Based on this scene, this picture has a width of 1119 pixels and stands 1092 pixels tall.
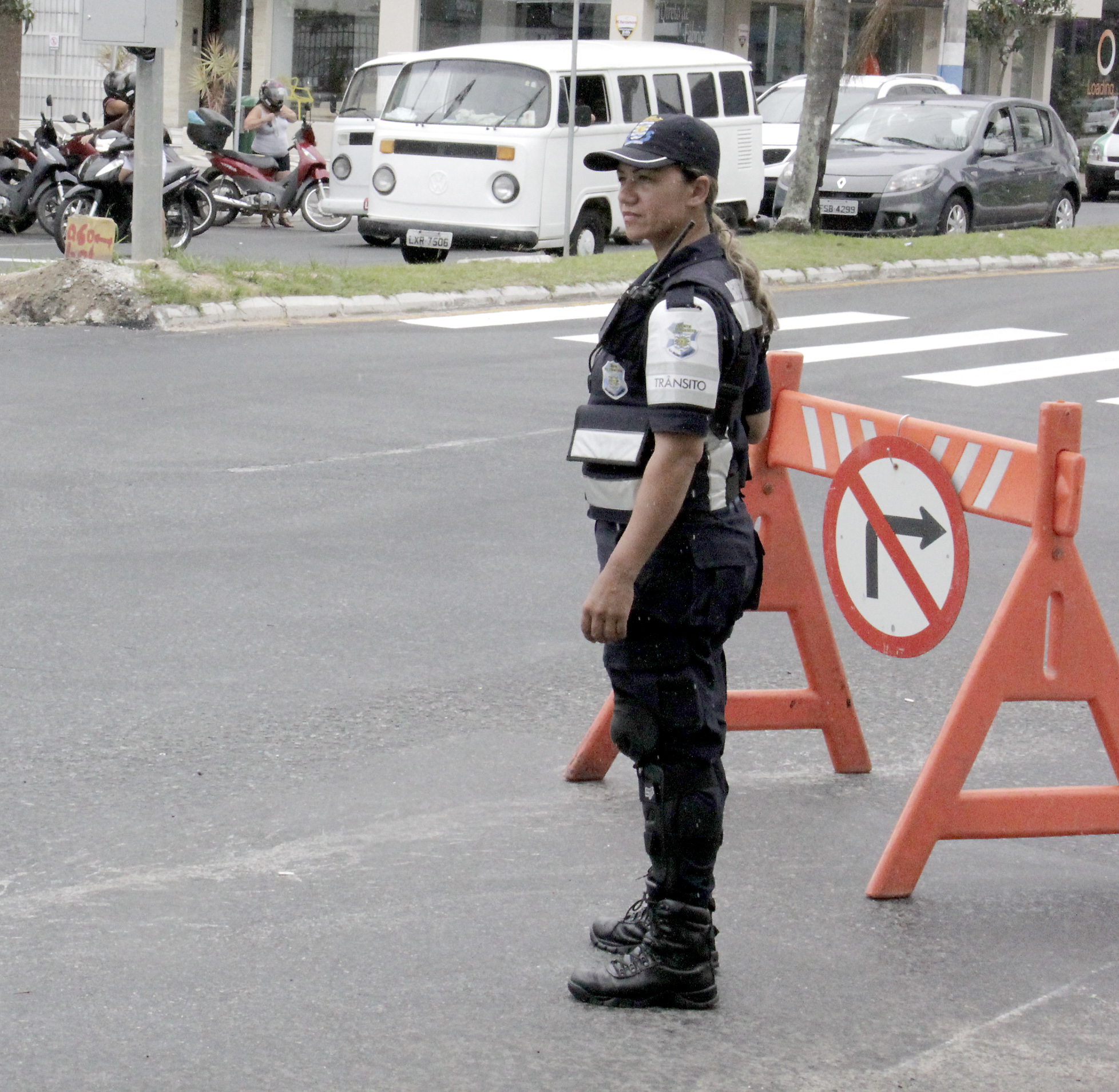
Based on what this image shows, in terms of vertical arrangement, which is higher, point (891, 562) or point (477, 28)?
point (477, 28)

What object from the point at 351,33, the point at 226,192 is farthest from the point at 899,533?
the point at 351,33

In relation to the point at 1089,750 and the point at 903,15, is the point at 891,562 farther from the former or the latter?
the point at 903,15

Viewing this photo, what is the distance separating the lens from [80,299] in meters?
12.9

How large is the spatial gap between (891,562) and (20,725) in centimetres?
242

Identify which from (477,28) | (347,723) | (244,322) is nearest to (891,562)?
(347,723)

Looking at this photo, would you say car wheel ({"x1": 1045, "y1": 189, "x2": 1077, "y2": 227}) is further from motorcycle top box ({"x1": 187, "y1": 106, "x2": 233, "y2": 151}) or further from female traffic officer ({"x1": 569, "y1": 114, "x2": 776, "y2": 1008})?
female traffic officer ({"x1": 569, "y1": 114, "x2": 776, "y2": 1008})

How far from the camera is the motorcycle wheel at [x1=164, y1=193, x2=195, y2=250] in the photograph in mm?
17219

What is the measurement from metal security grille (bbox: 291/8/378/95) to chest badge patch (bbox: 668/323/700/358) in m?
35.0

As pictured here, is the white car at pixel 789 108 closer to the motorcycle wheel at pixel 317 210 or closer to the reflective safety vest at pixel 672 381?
the motorcycle wheel at pixel 317 210

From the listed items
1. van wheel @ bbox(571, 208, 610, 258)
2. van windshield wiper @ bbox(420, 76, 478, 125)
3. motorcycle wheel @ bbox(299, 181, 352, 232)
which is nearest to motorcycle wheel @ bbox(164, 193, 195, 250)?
van windshield wiper @ bbox(420, 76, 478, 125)

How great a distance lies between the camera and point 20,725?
17.0ft

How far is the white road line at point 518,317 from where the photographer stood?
45.1ft

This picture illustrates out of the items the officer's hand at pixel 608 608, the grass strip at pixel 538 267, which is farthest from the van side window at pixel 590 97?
the officer's hand at pixel 608 608

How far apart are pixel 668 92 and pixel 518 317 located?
6169 millimetres
